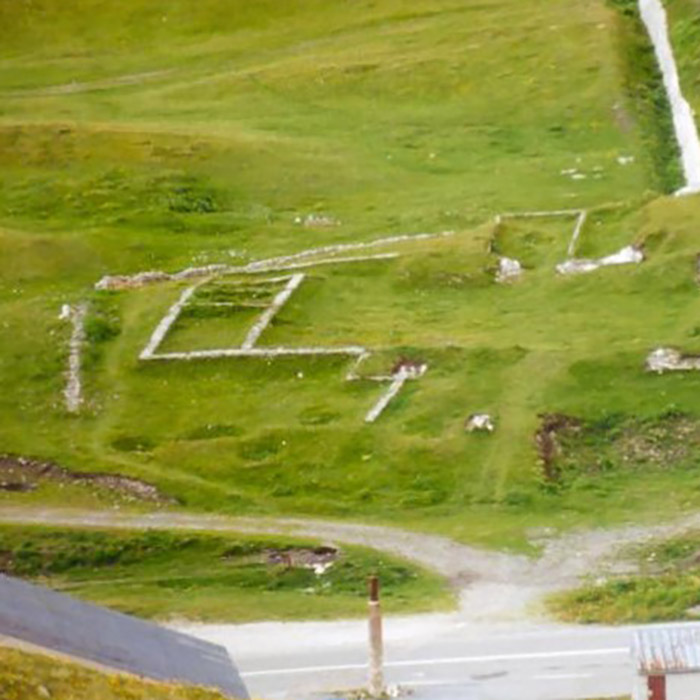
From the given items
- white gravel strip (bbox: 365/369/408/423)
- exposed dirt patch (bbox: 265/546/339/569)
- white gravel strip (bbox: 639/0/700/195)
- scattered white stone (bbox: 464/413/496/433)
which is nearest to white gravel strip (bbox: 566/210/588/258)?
white gravel strip (bbox: 639/0/700/195)

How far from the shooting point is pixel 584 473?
74188 millimetres

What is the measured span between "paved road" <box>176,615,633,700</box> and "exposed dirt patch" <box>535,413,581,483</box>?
10.6 m

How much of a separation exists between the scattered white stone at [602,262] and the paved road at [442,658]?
2757cm

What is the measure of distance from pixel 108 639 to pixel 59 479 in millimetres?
28398

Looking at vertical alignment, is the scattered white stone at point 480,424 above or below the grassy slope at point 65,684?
above

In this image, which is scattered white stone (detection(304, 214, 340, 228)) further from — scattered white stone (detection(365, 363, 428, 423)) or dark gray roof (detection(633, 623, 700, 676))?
dark gray roof (detection(633, 623, 700, 676))

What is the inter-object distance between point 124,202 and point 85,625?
189 ft

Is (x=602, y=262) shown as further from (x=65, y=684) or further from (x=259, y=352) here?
(x=65, y=684)

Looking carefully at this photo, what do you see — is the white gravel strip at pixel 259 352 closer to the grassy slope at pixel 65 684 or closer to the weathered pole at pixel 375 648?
the weathered pole at pixel 375 648

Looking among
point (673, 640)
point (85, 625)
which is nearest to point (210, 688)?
point (85, 625)

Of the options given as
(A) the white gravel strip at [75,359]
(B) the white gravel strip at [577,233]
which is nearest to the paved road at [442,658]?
(A) the white gravel strip at [75,359]

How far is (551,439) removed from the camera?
7606 centimetres

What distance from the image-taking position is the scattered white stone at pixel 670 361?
79.1 meters

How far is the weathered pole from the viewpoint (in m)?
58.0
